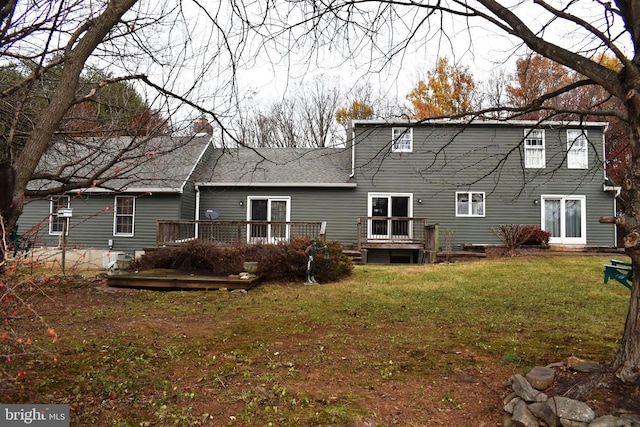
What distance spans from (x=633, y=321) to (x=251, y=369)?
3372 mm

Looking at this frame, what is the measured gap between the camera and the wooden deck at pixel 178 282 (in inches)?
381

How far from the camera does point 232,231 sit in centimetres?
1371

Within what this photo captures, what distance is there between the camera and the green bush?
1059cm

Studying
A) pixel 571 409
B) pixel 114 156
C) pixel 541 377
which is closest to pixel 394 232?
pixel 114 156

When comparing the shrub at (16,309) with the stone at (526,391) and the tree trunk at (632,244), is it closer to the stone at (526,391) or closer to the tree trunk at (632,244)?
the stone at (526,391)

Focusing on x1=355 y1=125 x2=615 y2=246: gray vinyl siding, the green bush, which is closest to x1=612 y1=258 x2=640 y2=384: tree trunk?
the green bush

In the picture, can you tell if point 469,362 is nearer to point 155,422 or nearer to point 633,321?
point 633,321

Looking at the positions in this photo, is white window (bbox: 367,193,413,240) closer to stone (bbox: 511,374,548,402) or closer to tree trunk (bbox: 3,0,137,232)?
stone (bbox: 511,374,548,402)

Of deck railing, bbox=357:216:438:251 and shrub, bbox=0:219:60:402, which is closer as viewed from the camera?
shrub, bbox=0:219:60:402

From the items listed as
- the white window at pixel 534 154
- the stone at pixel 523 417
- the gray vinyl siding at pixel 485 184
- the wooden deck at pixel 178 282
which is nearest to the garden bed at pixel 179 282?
the wooden deck at pixel 178 282

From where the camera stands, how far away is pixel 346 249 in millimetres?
15945

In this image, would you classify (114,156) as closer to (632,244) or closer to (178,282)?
(178,282)

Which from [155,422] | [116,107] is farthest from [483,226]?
[155,422]

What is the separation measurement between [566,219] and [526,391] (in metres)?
15.4
